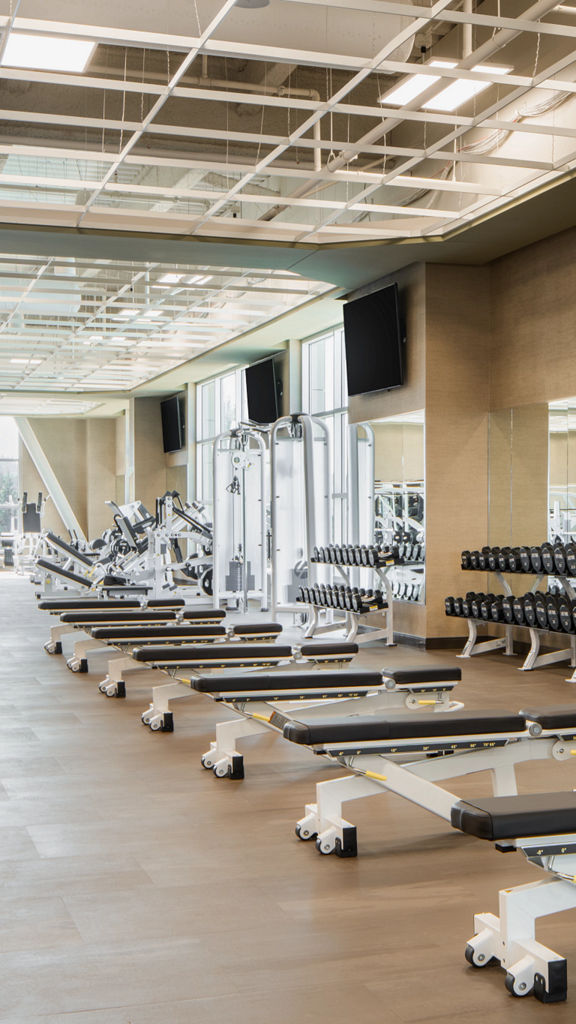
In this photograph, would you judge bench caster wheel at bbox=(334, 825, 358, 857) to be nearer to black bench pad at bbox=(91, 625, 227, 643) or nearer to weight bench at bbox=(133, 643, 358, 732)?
weight bench at bbox=(133, 643, 358, 732)

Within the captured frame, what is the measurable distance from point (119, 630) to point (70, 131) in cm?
376

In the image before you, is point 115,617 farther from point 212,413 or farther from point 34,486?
point 34,486

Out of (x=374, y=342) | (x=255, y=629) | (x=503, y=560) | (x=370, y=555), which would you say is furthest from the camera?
(x=374, y=342)

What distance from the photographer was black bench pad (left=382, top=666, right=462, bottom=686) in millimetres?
4637

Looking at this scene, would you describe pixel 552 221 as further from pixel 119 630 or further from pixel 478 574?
pixel 119 630

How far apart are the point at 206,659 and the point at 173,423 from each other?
1460 cm

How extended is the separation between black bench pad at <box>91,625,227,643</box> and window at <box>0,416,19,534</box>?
20.7 meters

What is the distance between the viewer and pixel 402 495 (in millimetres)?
9586

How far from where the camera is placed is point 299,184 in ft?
28.1

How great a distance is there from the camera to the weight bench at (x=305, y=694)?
443 centimetres

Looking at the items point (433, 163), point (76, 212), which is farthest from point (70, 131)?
point (433, 163)

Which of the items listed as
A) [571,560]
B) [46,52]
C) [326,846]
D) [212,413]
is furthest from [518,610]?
[212,413]

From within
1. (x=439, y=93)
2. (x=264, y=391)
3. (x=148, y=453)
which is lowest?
(x=148, y=453)

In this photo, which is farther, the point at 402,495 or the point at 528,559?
the point at 402,495
